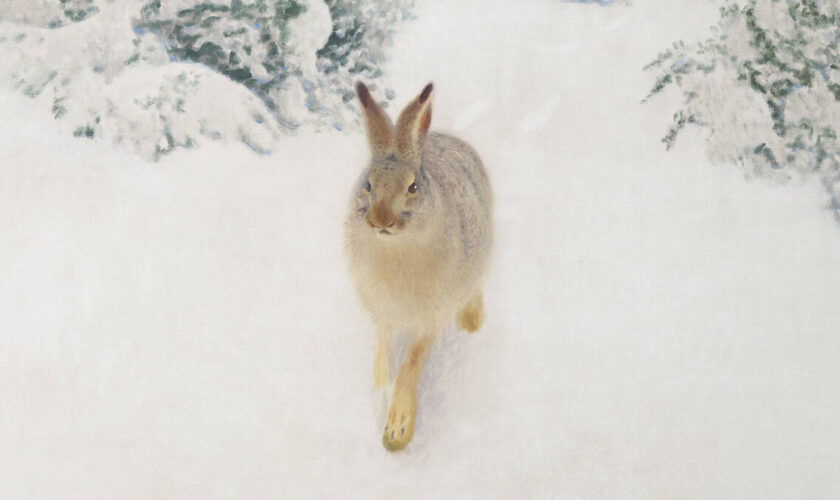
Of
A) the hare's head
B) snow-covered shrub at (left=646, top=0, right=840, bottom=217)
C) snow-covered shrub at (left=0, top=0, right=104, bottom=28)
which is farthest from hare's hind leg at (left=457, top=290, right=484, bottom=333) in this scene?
snow-covered shrub at (left=0, top=0, right=104, bottom=28)

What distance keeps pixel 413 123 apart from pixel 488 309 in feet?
1.65

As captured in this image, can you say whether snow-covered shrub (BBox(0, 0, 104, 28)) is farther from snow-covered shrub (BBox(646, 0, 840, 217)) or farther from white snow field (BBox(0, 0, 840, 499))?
snow-covered shrub (BBox(646, 0, 840, 217))

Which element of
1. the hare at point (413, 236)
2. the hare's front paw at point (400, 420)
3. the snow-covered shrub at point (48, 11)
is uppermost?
the snow-covered shrub at point (48, 11)

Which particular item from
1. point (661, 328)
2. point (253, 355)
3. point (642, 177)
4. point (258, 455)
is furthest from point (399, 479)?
point (642, 177)

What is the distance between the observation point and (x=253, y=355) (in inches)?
46.9

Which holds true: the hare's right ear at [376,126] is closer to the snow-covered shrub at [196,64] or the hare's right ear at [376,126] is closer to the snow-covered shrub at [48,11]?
the snow-covered shrub at [196,64]

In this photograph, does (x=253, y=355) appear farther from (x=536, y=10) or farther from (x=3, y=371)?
(x=536, y=10)

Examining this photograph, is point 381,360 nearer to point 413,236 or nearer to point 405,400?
point 405,400

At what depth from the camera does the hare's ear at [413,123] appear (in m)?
0.91

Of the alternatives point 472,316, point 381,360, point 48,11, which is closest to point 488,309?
point 472,316

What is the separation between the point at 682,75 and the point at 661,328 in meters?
0.55

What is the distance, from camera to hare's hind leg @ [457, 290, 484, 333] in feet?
4.24

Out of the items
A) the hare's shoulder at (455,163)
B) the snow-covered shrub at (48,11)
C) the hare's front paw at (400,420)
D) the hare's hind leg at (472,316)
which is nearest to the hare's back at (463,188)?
the hare's shoulder at (455,163)

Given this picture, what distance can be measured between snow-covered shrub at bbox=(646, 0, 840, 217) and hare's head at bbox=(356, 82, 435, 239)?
0.73 m
